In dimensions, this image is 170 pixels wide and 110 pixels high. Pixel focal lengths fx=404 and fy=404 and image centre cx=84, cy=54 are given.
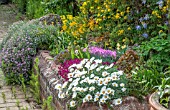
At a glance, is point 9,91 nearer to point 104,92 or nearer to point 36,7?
point 104,92

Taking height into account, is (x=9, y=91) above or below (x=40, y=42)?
below

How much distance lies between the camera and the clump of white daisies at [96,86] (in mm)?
3783

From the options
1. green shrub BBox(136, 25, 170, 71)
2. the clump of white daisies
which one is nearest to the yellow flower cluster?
green shrub BBox(136, 25, 170, 71)

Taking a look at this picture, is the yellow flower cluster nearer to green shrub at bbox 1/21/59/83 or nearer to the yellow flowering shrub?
the yellow flowering shrub

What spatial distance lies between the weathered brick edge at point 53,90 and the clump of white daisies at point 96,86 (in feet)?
0.23

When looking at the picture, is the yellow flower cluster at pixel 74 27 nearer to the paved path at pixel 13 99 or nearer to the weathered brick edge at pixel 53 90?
the weathered brick edge at pixel 53 90

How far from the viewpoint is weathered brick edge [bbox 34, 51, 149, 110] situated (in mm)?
3863

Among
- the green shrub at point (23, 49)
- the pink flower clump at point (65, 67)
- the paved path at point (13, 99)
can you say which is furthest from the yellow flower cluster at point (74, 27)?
the pink flower clump at point (65, 67)

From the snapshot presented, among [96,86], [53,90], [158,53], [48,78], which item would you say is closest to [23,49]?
[48,78]

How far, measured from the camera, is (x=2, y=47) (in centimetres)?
659

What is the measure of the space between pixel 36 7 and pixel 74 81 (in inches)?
250

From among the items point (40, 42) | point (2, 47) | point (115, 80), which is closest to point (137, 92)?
point (115, 80)

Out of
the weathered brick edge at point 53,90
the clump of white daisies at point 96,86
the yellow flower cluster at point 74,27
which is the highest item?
the yellow flower cluster at point 74,27

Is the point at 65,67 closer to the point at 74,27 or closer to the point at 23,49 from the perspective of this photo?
the point at 23,49
